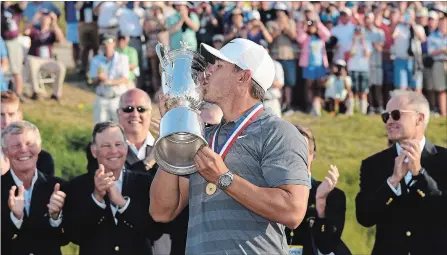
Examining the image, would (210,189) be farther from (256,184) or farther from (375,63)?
(375,63)

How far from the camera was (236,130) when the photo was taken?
4.42m

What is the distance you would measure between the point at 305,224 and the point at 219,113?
1.07m

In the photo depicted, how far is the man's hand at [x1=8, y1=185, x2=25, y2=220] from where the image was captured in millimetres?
7215

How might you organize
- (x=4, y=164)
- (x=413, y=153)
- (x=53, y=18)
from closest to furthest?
1. (x=413, y=153)
2. (x=4, y=164)
3. (x=53, y=18)

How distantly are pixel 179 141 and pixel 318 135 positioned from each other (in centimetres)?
1164

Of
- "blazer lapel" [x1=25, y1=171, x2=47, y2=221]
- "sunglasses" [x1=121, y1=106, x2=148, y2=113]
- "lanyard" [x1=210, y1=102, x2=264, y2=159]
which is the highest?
"lanyard" [x1=210, y1=102, x2=264, y2=159]

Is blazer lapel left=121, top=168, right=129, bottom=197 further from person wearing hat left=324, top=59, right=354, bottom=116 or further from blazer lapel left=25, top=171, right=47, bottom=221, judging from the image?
person wearing hat left=324, top=59, right=354, bottom=116

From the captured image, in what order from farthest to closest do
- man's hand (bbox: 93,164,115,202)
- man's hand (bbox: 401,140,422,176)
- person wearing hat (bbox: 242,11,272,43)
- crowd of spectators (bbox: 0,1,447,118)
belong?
crowd of spectators (bbox: 0,1,447,118) → person wearing hat (bbox: 242,11,272,43) → man's hand (bbox: 93,164,115,202) → man's hand (bbox: 401,140,422,176)

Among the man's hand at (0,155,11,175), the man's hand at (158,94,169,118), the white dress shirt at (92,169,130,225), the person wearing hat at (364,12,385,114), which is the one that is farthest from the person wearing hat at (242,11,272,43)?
the man's hand at (158,94,169,118)

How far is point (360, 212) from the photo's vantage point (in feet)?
23.4

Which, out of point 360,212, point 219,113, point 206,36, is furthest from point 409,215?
point 206,36

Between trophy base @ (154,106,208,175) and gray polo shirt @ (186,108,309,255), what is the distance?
0.67 feet

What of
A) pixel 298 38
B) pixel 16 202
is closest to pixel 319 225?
pixel 16 202

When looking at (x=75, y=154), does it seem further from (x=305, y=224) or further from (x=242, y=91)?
(x=242, y=91)
